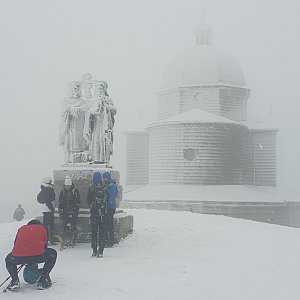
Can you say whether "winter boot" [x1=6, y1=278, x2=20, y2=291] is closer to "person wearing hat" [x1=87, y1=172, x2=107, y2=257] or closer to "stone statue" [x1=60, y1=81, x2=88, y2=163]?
"person wearing hat" [x1=87, y1=172, x2=107, y2=257]

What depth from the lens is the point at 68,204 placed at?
994cm

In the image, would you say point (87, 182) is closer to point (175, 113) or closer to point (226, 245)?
point (226, 245)

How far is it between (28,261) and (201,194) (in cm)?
→ 2610

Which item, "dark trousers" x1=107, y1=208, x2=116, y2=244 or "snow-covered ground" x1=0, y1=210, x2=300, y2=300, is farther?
"dark trousers" x1=107, y1=208, x2=116, y2=244

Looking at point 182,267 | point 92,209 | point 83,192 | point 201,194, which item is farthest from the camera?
point 201,194

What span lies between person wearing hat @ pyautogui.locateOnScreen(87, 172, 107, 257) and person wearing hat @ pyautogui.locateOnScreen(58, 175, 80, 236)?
0.66 meters

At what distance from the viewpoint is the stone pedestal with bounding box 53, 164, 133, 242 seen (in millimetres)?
10422

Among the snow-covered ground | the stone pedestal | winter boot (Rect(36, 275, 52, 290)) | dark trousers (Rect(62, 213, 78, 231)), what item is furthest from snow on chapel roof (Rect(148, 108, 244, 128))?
winter boot (Rect(36, 275, 52, 290))

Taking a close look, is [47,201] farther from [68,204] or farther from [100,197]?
[100,197]

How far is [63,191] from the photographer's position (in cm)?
1002

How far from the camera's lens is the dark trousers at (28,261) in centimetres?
672

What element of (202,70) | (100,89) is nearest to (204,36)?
(202,70)

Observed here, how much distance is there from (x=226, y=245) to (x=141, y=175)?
98.0 feet

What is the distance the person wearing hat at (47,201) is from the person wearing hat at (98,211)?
1.20 metres
